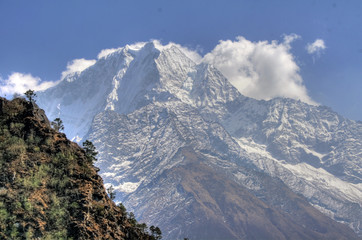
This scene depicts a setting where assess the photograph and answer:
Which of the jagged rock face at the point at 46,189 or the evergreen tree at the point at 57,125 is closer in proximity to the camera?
the jagged rock face at the point at 46,189

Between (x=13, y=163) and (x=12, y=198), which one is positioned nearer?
(x=12, y=198)

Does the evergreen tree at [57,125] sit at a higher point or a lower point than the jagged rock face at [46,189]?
higher

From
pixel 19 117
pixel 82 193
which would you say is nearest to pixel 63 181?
pixel 82 193

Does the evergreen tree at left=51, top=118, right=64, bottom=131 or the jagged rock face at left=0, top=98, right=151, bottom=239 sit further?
the evergreen tree at left=51, top=118, right=64, bottom=131

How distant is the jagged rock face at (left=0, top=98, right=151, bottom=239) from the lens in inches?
3652

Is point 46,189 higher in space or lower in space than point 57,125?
lower

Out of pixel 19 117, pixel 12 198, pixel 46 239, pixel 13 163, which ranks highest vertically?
pixel 19 117

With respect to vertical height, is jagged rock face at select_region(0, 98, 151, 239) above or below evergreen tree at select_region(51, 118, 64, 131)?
below

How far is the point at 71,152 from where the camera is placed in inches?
4498

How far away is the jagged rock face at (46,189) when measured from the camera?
3652 inches

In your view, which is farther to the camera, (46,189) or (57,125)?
(57,125)

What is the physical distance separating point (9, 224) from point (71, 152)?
90.6 ft

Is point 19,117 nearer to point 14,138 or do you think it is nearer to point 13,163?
point 14,138

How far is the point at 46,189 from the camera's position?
100188mm
